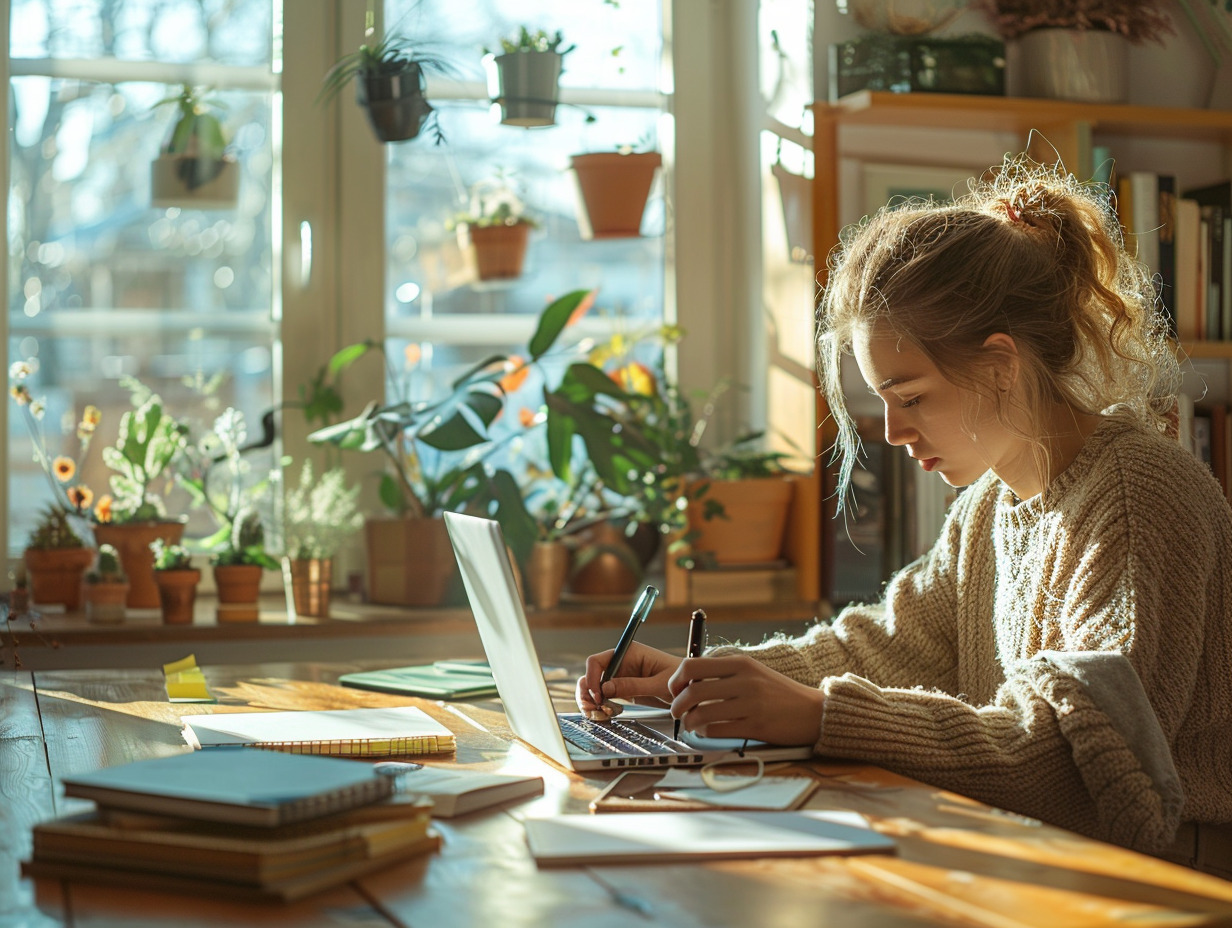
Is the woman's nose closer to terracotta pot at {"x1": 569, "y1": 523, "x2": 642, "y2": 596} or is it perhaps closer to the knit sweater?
the knit sweater

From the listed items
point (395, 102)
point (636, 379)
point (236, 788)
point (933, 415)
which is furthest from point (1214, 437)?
point (236, 788)

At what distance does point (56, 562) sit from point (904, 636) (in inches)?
65.8

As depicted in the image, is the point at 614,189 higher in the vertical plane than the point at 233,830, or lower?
higher

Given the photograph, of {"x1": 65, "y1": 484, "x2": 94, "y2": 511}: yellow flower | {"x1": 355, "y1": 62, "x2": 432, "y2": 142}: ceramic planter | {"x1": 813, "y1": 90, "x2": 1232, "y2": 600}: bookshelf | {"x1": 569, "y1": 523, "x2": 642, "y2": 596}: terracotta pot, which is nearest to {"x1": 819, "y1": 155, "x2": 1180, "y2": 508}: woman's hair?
{"x1": 813, "y1": 90, "x2": 1232, "y2": 600}: bookshelf

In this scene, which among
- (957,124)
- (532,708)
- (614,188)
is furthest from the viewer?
(614,188)

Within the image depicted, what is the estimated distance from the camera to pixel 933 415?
1.56 metres

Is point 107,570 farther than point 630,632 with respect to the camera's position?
Yes

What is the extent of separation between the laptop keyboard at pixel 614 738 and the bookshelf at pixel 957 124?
122 centimetres

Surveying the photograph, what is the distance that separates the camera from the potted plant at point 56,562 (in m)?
2.63

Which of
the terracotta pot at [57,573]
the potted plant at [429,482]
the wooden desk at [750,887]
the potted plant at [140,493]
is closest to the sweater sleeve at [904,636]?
the wooden desk at [750,887]

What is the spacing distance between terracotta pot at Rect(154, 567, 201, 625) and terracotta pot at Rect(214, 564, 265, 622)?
6 cm

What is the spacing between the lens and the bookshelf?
8.66 ft

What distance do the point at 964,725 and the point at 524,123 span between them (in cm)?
184

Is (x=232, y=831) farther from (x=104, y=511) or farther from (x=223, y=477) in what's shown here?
(x=223, y=477)
